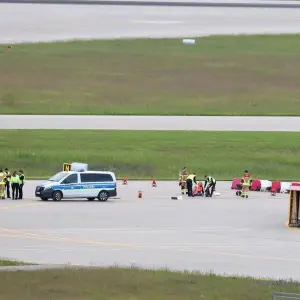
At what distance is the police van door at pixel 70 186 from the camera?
44.3 meters

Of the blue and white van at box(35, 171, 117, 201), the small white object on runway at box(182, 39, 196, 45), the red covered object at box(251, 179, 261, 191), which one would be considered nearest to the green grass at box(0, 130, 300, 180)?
the red covered object at box(251, 179, 261, 191)

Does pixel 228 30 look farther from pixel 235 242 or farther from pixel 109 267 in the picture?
pixel 109 267

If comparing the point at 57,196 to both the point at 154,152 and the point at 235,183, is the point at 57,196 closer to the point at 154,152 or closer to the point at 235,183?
the point at 235,183

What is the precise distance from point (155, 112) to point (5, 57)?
16.4 m

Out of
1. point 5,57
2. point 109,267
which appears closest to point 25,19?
point 5,57

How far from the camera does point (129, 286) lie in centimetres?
2114

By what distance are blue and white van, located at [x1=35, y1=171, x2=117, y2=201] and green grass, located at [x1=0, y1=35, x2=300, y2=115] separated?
22754 mm

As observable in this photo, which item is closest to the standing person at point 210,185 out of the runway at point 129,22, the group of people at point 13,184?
the group of people at point 13,184

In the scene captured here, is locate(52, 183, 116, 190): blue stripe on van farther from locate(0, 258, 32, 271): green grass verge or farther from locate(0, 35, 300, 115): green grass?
locate(0, 35, 300, 115): green grass

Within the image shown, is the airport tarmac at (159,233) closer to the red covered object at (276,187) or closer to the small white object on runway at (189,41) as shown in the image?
the red covered object at (276,187)

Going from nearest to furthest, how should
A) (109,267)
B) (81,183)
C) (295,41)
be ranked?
(109,267) → (81,183) → (295,41)

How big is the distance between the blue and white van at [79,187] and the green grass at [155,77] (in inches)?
896

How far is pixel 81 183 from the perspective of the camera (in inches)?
1757

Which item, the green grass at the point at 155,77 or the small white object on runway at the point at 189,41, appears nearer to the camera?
the green grass at the point at 155,77
